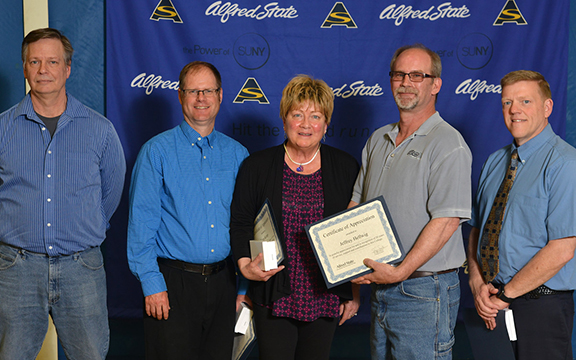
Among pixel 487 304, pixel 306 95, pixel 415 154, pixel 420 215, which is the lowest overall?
pixel 487 304

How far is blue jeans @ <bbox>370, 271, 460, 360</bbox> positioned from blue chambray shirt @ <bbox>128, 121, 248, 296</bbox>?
77 centimetres

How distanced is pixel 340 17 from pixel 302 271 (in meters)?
1.86

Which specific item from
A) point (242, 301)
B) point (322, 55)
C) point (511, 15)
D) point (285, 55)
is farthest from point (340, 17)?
point (242, 301)

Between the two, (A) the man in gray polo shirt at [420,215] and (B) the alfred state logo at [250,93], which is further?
(B) the alfred state logo at [250,93]

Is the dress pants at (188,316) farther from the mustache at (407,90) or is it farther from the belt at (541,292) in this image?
the belt at (541,292)

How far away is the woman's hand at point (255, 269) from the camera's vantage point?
1.77 m

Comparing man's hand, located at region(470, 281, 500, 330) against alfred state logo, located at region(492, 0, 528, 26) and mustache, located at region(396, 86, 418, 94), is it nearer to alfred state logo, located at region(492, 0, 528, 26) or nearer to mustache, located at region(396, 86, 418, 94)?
mustache, located at region(396, 86, 418, 94)

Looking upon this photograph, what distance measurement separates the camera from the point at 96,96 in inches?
121

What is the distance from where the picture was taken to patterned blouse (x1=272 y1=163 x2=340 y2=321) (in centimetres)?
185

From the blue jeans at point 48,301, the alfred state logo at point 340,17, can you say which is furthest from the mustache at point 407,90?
the blue jeans at point 48,301

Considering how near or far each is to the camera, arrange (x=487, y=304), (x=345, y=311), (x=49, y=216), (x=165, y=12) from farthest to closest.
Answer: (x=165, y=12)
(x=345, y=311)
(x=49, y=216)
(x=487, y=304)

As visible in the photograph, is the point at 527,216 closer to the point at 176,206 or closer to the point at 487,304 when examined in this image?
the point at 487,304

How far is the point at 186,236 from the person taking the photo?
1980 millimetres

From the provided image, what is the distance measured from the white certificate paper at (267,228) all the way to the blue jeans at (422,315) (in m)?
0.47
